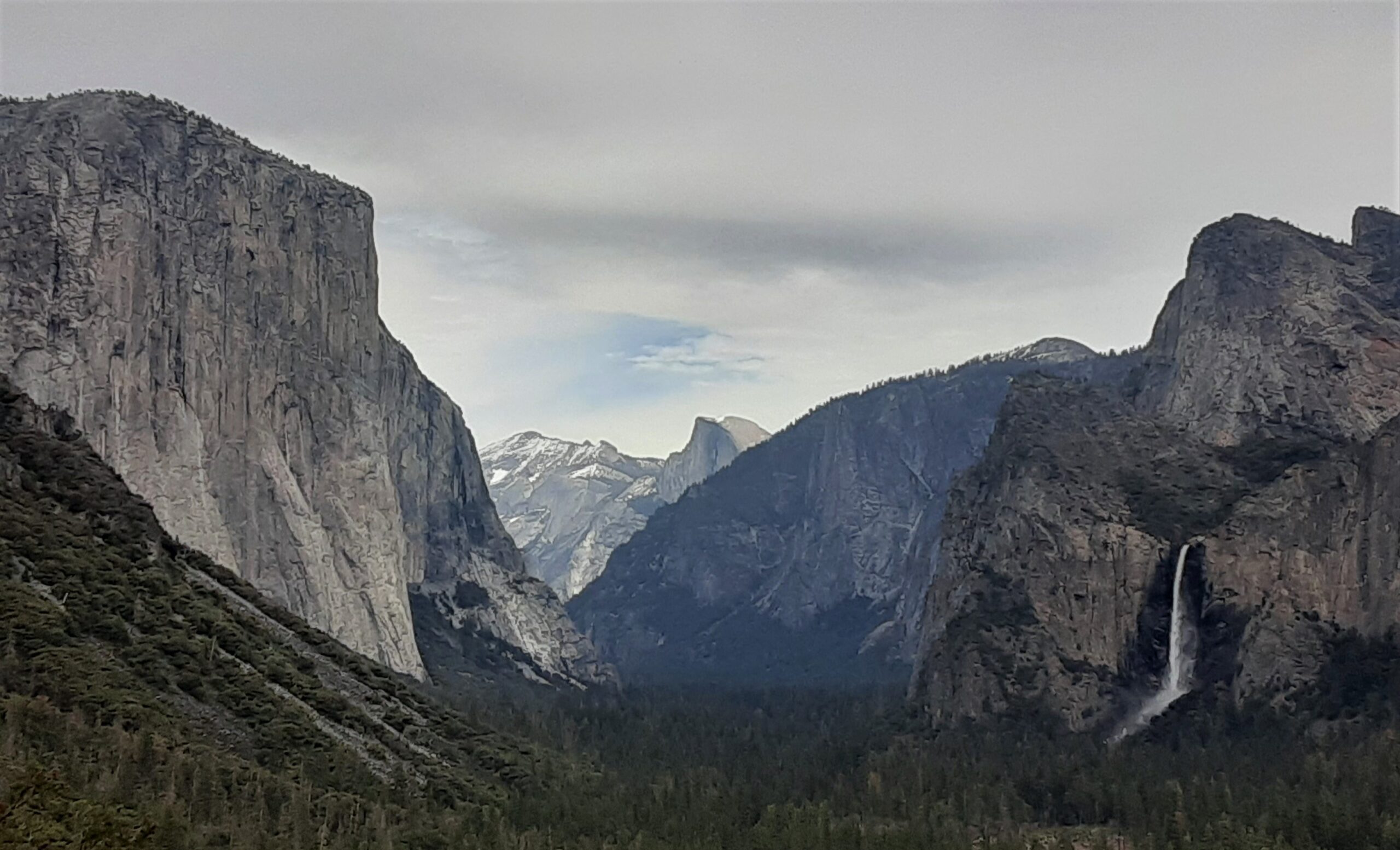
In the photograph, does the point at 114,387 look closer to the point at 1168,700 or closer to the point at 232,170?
the point at 232,170

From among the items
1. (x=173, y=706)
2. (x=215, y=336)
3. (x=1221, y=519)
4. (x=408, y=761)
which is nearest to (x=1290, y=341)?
(x=1221, y=519)

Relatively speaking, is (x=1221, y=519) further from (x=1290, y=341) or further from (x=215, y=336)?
(x=215, y=336)

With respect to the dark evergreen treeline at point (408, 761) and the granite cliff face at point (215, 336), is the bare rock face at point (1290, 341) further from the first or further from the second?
the granite cliff face at point (215, 336)

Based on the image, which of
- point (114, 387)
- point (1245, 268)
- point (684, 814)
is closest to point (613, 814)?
point (684, 814)

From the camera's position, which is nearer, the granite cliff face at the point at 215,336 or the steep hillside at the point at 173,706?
the steep hillside at the point at 173,706

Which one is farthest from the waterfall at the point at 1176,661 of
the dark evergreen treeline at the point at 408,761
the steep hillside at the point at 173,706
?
the steep hillside at the point at 173,706

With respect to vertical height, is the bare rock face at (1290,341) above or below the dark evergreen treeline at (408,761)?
above

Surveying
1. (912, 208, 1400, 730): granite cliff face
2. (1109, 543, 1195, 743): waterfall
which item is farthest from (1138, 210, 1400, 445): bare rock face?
(1109, 543, 1195, 743): waterfall
